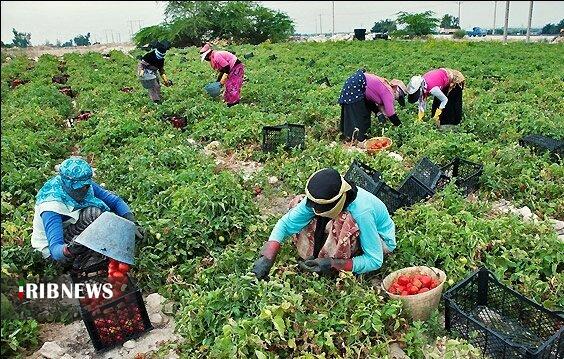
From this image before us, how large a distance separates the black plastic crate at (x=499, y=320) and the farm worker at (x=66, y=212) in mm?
2667

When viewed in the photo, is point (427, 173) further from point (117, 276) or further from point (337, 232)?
point (117, 276)

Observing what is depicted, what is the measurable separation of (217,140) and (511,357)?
5434 mm

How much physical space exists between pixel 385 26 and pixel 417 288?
3836 centimetres

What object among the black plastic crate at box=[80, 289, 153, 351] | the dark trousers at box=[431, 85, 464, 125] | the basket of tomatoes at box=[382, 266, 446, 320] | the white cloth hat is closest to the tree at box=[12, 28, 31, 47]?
the black plastic crate at box=[80, 289, 153, 351]

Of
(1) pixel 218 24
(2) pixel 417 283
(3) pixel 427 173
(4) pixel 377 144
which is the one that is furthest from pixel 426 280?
(1) pixel 218 24

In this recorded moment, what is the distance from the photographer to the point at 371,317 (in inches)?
A: 120

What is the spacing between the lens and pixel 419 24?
34000 millimetres

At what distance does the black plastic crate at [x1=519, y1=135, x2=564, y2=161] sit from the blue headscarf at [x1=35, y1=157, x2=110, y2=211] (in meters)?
5.08

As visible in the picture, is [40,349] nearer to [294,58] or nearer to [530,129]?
[530,129]

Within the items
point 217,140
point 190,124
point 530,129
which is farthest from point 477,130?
point 190,124

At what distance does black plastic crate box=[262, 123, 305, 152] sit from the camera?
680cm

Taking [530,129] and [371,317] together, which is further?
[530,129]

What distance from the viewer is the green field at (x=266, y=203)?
3119 mm

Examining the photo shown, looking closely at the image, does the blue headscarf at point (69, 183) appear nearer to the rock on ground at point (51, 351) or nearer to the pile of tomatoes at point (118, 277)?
the pile of tomatoes at point (118, 277)
